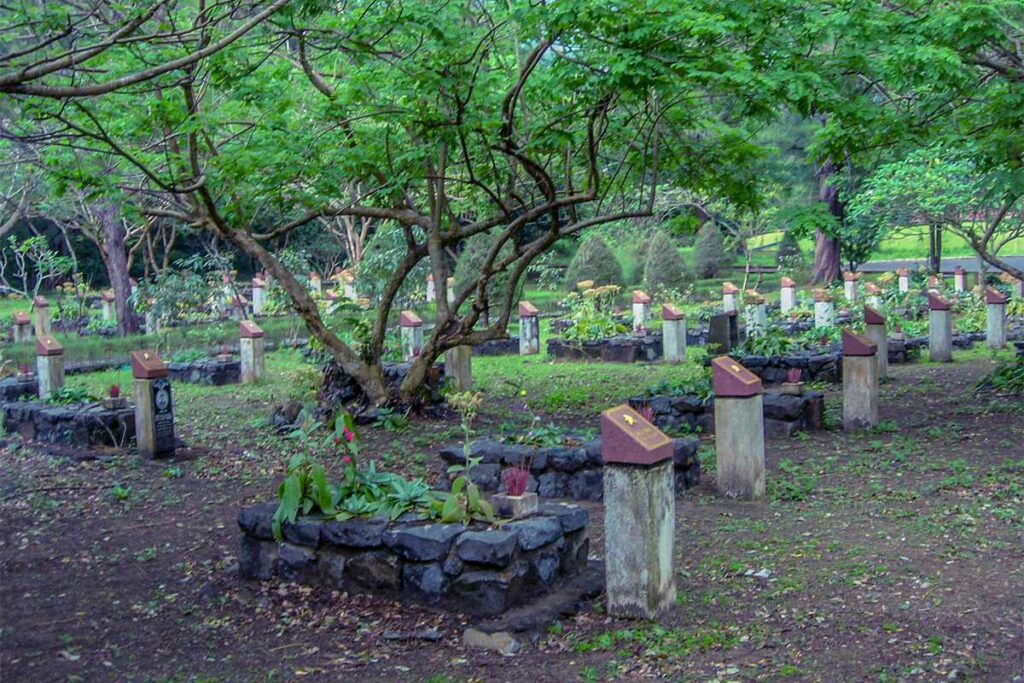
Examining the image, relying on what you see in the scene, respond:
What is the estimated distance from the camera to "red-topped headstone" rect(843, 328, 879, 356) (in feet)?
36.9

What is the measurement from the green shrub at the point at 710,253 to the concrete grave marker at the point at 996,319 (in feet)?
61.4

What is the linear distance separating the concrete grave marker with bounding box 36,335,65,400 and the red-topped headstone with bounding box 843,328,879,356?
967 centimetres

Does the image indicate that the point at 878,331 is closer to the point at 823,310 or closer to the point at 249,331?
the point at 823,310

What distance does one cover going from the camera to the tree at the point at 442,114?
9.38 m

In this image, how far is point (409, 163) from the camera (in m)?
11.9

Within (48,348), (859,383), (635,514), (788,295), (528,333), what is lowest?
(635,514)

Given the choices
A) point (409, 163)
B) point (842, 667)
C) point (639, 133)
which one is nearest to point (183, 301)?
point (409, 163)

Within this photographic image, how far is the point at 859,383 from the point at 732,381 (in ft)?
11.5

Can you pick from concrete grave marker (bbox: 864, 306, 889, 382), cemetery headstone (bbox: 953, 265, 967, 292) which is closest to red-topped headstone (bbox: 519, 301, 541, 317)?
concrete grave marker (bbox: 864, 306, 889, 382)

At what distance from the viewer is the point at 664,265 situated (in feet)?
107

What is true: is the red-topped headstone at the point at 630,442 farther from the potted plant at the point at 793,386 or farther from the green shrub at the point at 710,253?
the green shrub at the point at 710,253

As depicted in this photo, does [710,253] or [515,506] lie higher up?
[710,253]

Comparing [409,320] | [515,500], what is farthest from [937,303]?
[515,500]

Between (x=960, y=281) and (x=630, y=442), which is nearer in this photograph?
(x=630, y=442)
